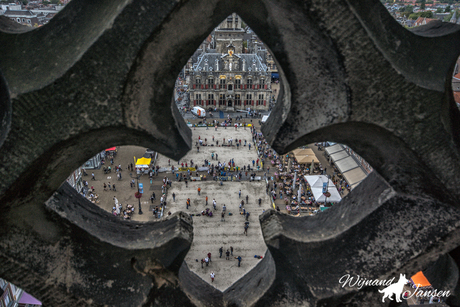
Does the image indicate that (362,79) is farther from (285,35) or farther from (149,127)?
(149,127)

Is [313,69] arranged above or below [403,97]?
above

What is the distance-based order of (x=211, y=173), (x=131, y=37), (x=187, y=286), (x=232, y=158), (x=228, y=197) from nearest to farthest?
1. (x=131, y=37)
2. (x=187, y=286)
3. (x=228, y=197)
4. (x=211, y=173)
5. (x=232, y=158)

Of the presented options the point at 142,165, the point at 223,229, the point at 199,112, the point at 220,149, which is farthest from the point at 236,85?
the point at 223,229

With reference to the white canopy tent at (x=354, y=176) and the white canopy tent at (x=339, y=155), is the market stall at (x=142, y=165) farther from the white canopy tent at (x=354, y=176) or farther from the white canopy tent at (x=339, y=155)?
the white canopy tent at (x=354, y=176)

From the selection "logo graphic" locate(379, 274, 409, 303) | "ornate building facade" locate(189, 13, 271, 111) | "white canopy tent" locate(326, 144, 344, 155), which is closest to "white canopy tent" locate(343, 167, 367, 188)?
"white canopy tent" locate(326, 144, 344, 155)

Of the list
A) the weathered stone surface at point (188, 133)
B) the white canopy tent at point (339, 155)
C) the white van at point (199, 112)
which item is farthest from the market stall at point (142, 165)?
the weathered stone surface at point (188, 133)

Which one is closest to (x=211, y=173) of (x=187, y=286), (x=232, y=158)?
(x=232, y=158)
